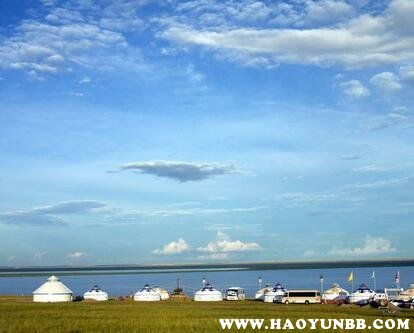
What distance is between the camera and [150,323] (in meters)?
49.4

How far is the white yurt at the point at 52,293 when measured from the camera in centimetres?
9588

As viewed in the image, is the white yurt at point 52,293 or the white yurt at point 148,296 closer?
the white yurt at point 52,293

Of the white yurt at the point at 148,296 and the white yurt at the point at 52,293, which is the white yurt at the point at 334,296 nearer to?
the white yurt at the point at 148,296

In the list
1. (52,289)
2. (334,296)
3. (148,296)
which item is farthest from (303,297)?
(52,289)

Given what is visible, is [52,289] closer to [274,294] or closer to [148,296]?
[148,296]

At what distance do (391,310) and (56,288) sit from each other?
5291 centimetres

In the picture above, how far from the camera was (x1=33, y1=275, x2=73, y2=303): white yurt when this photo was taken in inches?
3775

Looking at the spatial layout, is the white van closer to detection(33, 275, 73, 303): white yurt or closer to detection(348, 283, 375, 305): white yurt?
detection(348, 283, 375, 305): white yurt

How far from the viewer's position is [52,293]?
9662 centimetres

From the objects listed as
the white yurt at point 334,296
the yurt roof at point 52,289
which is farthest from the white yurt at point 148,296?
the white yurt at point 334,296

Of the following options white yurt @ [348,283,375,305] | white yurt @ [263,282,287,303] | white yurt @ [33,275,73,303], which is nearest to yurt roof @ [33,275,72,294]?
white yurt @ [33,275,73,303]

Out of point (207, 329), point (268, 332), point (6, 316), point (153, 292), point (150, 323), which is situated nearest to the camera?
point (268, 332)

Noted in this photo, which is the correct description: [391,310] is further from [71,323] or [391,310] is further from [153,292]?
[153,292]

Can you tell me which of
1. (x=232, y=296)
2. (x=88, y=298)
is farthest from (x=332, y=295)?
(x=88, y=298)
